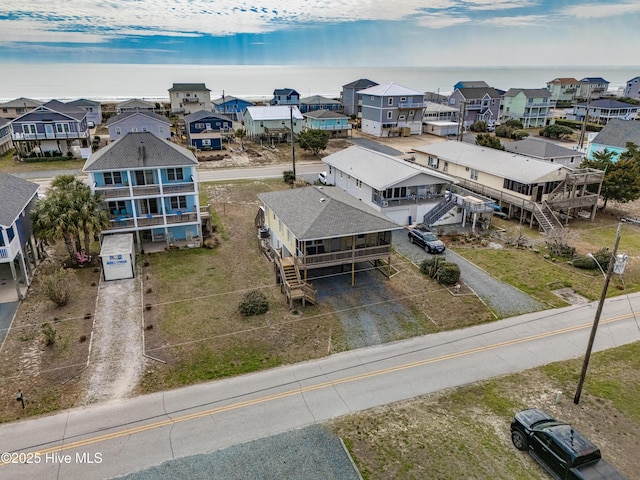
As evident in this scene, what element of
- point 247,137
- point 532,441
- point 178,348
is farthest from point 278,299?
point 247,137

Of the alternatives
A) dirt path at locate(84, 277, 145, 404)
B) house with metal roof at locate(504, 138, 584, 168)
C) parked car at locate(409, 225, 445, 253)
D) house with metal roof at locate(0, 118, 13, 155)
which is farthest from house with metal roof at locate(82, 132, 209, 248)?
house with metal roof at locate(0, 118, 13, 155)

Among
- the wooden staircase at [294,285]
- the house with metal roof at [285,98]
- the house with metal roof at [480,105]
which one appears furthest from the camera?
the house with metal roof at [285,98]

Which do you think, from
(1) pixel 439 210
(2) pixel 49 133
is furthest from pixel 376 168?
(2) pixel 49 133

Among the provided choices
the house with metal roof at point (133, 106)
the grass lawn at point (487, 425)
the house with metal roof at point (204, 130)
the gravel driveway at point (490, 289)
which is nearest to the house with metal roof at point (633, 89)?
the house with metal roof at point (204, 130)

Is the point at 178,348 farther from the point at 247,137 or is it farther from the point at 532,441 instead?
the point at 247,137

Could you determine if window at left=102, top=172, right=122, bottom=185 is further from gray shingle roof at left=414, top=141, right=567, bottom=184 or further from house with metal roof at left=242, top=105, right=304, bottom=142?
house with metal roof at left=242, top=105, right=304, bottom=142

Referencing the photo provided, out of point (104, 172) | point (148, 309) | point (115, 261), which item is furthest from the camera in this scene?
Result: point (104, 172)

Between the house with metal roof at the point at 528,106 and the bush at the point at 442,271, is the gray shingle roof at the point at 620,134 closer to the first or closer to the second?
the house with metal roof at the point at 528,106
